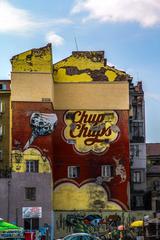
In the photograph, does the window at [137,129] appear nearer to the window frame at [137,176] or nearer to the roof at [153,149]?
the window frame at [137,176]

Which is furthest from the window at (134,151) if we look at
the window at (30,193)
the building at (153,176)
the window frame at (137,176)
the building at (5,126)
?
the window at (30,193)

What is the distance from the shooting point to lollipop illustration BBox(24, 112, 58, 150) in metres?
73.2

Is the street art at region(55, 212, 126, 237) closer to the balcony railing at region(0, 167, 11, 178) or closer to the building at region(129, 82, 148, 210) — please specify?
the balcony railing at region(0, 167, 11, 178)

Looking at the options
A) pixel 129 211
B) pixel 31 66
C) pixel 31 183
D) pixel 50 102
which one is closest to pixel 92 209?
pixel 129 211

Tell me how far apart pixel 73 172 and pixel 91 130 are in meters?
5.79

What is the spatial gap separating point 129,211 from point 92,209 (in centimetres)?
460


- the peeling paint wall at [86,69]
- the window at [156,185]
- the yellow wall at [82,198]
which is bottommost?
the yellow wall at [82,198]

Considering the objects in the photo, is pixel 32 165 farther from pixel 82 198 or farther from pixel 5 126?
pixel 5 126

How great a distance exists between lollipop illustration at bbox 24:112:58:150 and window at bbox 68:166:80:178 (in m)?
6.32

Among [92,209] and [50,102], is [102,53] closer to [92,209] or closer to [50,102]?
[50,102]

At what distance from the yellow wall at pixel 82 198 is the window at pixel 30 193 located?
617 centimetres

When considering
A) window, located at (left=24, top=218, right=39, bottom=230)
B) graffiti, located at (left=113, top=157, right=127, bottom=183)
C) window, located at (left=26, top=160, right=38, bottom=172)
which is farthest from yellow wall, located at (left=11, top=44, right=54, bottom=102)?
window, located at (left=24, top=218, right=39, bottom=230)

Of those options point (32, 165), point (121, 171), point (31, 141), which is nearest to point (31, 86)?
point (31, 141)

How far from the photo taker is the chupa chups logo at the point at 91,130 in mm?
78062
